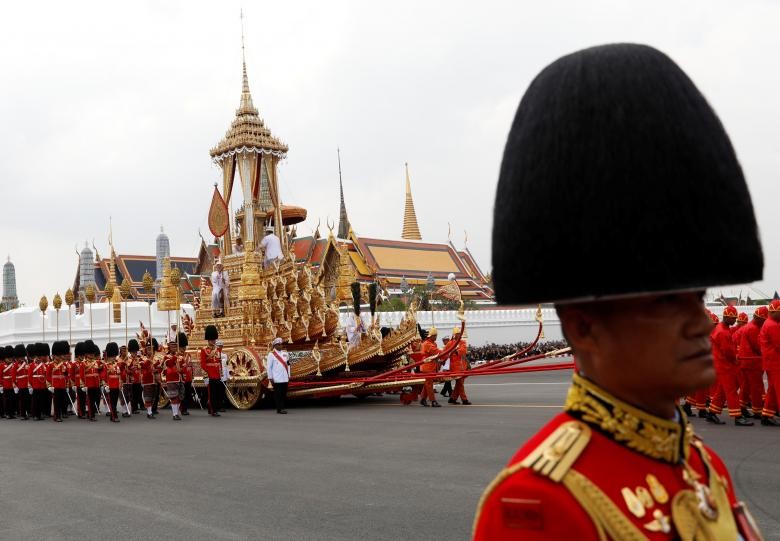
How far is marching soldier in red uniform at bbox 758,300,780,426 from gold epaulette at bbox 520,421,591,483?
953 centimetres

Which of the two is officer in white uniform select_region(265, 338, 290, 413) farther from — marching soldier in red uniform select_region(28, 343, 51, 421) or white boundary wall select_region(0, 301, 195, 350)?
white boundary wall select_region(0, 301, 195, 350)

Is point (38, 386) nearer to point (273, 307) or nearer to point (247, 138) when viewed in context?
point (273, 307)

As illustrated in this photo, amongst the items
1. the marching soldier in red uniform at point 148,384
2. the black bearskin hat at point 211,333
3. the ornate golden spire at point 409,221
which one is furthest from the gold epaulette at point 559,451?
the ornate golden spire at point 409,221

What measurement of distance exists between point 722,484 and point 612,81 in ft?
2.91

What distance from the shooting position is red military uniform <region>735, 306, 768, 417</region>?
10.9 meters

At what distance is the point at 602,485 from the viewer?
1.50 m

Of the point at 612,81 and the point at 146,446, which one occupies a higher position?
the point at 612,81

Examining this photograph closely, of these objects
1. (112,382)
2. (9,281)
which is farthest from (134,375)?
(9,281)

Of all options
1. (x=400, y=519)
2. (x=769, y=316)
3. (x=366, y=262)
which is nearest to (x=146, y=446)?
(x=400, y=519)

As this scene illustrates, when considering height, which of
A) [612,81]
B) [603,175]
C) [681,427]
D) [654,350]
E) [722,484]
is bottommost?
[722,484]

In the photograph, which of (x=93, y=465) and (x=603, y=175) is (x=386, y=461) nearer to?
(x=93, y=465)

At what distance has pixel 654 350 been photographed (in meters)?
1.52

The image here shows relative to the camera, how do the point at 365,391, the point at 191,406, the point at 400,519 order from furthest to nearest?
the point at 191,406
the point at 365,391
the point at 400,519

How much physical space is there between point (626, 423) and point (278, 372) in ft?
45.3
